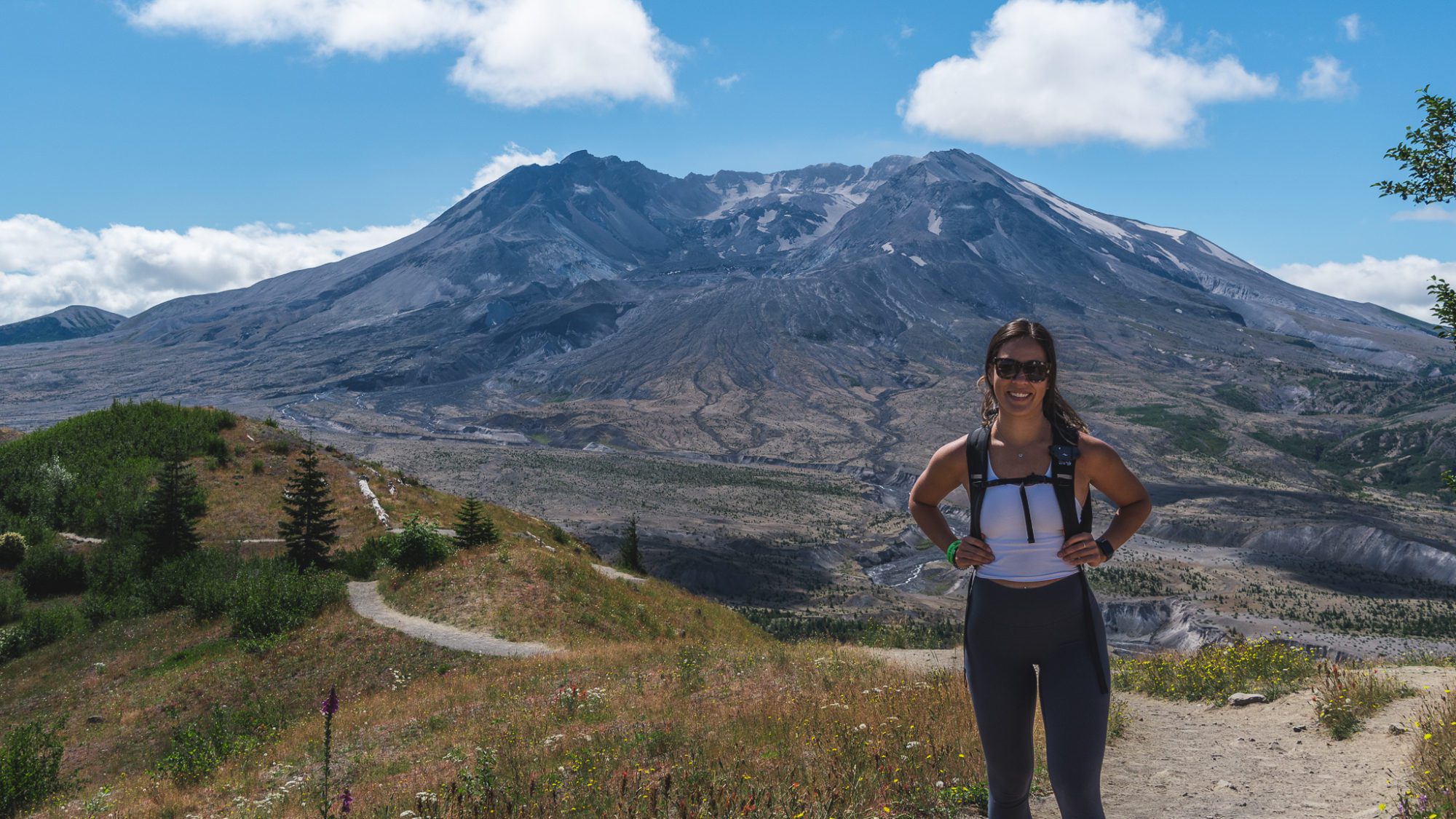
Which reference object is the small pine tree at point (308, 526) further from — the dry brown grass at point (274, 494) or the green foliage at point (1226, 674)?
the green foliage at point (1226, 674)

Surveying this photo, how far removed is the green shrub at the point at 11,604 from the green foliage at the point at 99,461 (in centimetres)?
332

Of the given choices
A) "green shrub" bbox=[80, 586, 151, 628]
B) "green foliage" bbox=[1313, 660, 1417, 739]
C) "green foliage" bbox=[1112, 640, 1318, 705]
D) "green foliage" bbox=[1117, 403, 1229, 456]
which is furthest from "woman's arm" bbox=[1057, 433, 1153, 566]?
"green foliage" bbox=[1117, 403, 1229, 456]

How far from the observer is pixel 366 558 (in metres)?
18.8

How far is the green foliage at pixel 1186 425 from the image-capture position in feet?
387

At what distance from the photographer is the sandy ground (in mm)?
5488

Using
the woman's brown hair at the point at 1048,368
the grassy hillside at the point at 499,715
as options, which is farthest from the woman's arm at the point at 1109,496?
the grassy hillside at the point at 499,715

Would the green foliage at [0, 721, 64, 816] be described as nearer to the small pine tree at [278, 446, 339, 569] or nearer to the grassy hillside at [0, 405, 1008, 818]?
the grassy hillside at [0, 405, 1008, 818]

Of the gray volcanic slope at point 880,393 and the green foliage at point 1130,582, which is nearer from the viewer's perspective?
the green foliage at point 1130,582

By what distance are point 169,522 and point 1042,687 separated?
826 inches

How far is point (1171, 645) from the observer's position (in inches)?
1690

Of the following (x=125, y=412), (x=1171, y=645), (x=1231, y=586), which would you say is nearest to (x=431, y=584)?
(x=125, y=412)

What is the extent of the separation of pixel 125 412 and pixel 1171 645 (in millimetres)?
49179

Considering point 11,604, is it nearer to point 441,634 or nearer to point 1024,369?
point 441,634

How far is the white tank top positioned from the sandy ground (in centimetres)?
269
